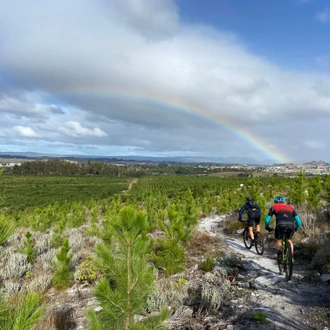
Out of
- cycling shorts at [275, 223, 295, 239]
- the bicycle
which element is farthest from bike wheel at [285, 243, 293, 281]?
cycling shorts at [275, 223, 295, 239]

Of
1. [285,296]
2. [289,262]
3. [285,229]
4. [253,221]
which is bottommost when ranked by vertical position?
[285,296]

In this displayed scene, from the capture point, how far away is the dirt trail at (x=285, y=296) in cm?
408

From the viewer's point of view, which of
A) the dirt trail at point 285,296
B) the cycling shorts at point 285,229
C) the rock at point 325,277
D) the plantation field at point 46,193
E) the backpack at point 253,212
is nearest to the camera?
the dirt trail at point 285,296

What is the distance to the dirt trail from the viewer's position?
13.4 feet

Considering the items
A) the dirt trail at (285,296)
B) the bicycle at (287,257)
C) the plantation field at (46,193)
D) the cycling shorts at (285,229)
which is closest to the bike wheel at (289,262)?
the bicycle at (287,257)

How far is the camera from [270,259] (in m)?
7.52

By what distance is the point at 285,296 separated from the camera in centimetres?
500

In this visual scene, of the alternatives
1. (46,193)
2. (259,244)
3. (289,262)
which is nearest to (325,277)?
(289,262)

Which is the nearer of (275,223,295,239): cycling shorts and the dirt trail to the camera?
the dirt trail

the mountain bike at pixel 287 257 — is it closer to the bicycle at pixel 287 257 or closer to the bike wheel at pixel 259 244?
the bicycle at pixel 287 257

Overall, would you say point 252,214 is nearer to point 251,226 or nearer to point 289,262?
point 251,226

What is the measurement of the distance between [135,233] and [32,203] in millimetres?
48599

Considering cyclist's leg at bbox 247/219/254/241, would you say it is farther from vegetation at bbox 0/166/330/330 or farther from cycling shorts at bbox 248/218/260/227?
vegetation at bbox 0/166/330/330

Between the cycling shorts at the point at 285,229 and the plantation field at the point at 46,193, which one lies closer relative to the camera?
the cycling shorts at the point at 285,229
